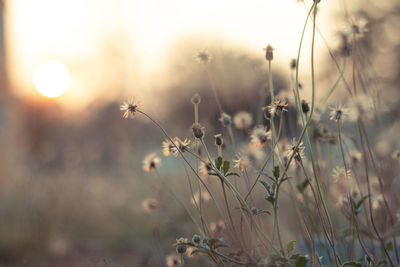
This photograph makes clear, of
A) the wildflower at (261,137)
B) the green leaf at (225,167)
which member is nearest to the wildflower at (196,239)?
the green leaf at (225,167)

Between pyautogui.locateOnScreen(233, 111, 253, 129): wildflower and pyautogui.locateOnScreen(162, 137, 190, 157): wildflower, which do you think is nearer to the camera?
pyautogui.locateOnScreen(162, 137, 190, 157): wildflower

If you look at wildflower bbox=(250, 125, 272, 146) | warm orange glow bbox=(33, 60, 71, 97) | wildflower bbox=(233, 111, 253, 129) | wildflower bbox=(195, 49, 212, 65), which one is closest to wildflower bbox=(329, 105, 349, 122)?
wildflower bbox=(250, 125, 272, 146)

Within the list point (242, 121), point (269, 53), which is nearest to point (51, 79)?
point (242, 121)

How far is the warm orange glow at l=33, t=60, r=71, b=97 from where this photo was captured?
24.7 feet

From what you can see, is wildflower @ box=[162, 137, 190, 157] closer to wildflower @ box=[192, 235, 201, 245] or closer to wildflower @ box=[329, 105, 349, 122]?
wildflower @ box=[192, 235, 201, 245]

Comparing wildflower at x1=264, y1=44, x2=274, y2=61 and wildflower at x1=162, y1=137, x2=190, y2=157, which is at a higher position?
wildflower at x1=264, y1=44, x2=274, y2=61

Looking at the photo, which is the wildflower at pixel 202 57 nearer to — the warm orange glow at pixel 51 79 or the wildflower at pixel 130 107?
the wildflower at pixel 130 107

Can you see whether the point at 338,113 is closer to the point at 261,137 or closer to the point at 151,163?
the point at 261,137

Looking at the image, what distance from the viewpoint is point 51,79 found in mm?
8586

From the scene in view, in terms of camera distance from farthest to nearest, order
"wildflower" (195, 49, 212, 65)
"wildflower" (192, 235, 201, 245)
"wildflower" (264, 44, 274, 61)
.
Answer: "wildflower" (195, 49, 212, 65)
"wildflower" (264, 44, 274, 61)
"wildflower" (192, 235, 201, 245)

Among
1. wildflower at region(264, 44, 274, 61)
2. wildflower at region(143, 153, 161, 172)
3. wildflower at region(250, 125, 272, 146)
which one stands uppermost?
wildflower at region(264, 44, 274, 61)

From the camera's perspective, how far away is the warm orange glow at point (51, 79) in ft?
24.7

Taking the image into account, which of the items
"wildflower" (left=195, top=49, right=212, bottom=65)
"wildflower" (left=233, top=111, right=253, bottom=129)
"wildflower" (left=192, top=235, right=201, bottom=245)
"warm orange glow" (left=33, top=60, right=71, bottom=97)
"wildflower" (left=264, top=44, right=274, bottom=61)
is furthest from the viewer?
"warm orange glow" (left=33, top=60, right=71, bottom=97)

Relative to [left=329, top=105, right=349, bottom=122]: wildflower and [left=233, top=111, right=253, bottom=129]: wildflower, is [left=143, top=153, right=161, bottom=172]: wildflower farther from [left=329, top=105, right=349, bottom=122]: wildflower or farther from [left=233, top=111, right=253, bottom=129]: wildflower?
[left=329, top=105, right=349, bottom=122]: wildflower
